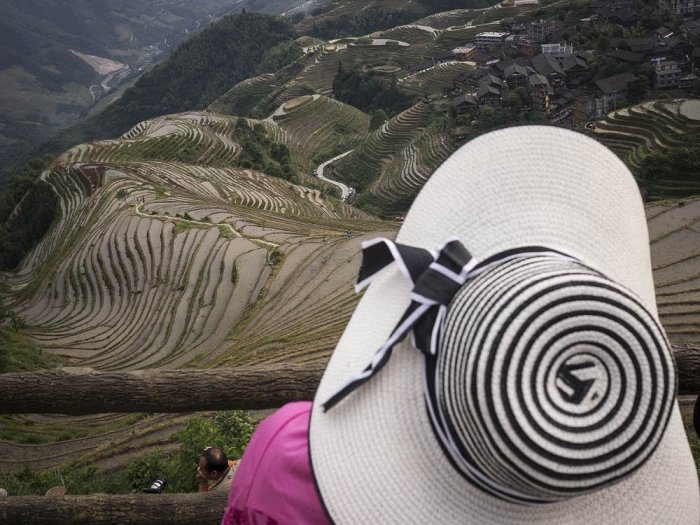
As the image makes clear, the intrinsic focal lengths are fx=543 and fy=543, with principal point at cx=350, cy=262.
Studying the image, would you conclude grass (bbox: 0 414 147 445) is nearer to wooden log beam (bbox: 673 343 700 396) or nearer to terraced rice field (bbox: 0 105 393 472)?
terraced rice field (bbox: 0 105 393 472)

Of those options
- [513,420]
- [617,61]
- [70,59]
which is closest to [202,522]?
[513,420]

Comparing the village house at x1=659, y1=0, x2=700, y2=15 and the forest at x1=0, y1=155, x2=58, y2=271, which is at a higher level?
the forest at x1=0, y1=155, x2=58, y2=271

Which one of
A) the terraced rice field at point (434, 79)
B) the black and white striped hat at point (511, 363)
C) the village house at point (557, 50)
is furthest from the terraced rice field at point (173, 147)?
the black and white striped hat at point (511, 363)

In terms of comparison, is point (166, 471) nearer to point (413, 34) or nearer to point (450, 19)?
point (413, 34)

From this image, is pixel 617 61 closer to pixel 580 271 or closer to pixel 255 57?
pixel 580 271

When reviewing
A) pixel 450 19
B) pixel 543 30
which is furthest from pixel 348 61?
pixel 543 30

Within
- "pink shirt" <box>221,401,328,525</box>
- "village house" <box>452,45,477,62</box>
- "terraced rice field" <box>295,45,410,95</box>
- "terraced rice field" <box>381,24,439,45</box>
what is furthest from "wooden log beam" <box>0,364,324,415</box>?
"terraced rice field" <box>381,24,439,45</box>

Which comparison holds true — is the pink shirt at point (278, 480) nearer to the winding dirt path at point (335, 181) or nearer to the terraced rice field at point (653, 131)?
the terraced rice field at point (653, 131)
